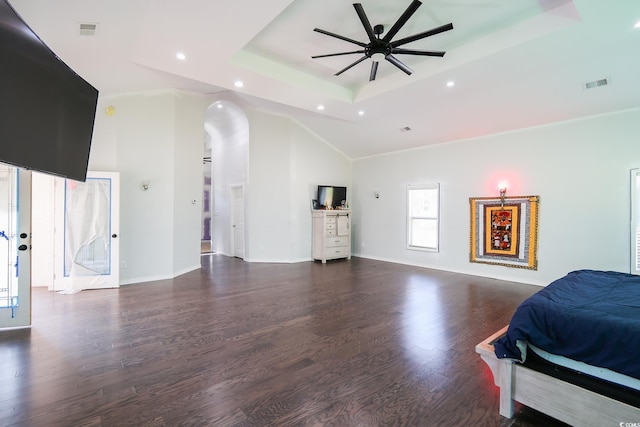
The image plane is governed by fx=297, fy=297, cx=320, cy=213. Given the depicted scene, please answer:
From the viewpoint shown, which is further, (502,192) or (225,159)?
(225,159)

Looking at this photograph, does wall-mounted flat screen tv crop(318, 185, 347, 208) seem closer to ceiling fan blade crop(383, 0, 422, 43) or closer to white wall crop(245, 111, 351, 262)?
white wall crop(245, 111, 351, 262)

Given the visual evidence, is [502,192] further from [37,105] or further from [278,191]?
[37,105]

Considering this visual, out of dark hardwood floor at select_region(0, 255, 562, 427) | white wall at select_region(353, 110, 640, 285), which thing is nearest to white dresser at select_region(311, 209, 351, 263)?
white wall at select_region(353, 110, 640, 285)

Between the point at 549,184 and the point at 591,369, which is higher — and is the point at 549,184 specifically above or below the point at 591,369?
above

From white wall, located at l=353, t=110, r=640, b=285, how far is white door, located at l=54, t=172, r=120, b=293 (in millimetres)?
6166

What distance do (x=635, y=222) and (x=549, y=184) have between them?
4.15 feet

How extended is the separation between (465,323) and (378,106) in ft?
13.5

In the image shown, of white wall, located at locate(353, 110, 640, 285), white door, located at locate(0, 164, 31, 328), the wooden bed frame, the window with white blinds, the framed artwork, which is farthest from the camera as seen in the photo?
the framed artwork

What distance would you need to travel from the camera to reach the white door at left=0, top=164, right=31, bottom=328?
3.35 meters

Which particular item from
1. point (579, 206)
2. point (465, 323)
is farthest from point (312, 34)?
point (579, 206)

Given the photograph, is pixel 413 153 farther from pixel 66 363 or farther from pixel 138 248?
pixel 66 363

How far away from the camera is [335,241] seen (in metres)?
A: 7.98

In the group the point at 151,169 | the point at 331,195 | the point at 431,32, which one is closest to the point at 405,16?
the point at 431,32

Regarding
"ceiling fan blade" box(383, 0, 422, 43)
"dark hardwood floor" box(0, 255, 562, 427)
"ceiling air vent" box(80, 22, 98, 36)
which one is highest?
"ceiling fan blade" box(383, 0, 422, 43)
